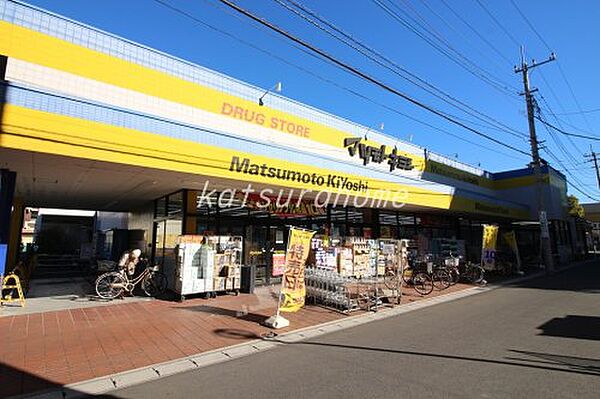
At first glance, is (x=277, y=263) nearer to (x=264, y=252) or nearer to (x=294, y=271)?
(x=264, y=252)

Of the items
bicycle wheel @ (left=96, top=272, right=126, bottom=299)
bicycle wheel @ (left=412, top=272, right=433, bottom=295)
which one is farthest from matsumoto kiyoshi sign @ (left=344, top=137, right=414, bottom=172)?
bicycle wheel @ (left=96, top=272, right=126, bottom=299)

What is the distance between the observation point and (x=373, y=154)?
1717 cm

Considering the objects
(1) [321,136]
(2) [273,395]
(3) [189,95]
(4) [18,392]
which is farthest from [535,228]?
(4) [18,392]

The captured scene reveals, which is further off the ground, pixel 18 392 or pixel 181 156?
pixel 181 156

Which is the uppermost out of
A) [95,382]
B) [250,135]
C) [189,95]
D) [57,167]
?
[189,95]

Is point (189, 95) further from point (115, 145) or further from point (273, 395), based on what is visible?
point (273, 395)

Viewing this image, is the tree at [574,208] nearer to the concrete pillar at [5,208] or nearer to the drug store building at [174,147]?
the drug store building at [174,147]

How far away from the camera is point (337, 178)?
13.0 metres

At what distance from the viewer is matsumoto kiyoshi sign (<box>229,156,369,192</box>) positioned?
33.1 ft

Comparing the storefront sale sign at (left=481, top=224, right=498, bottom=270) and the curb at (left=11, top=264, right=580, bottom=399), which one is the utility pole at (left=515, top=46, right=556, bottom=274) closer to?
the storefront sale sign at (left=481, top=224, right=498, bottom=270)

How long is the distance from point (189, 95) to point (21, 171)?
491cm

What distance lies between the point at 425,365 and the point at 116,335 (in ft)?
18.6

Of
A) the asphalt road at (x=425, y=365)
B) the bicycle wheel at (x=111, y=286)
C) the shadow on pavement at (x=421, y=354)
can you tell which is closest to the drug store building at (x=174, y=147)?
the bicycle wheel at (x=111, y=286)

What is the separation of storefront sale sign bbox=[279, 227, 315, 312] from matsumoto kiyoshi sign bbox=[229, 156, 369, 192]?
2.53m
